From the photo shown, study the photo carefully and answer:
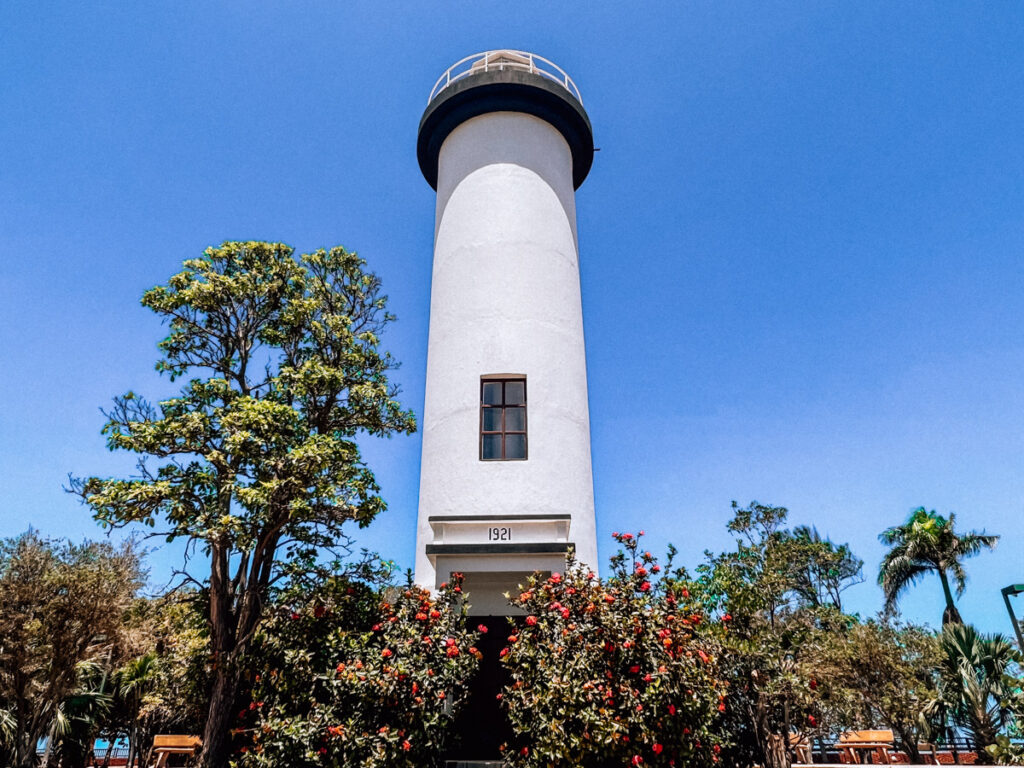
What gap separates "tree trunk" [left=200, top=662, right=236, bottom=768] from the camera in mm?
9461

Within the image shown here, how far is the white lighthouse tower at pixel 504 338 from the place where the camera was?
37.4 ft

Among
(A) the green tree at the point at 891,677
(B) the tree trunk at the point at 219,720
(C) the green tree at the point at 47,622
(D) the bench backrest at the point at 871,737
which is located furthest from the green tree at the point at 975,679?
(C) the green tree at the point at 47,622

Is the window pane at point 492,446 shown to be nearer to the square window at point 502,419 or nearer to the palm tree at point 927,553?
the square window at point 502,419

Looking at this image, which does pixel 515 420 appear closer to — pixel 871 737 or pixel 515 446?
pixel 515 446

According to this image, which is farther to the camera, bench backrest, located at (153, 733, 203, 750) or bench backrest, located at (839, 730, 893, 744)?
bench backrest, located at (839, 730, 893, 744)

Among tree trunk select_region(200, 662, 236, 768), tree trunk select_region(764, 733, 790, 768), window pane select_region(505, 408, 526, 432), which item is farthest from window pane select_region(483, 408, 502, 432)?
tree trunk select_region(764, 733, 790, 768)

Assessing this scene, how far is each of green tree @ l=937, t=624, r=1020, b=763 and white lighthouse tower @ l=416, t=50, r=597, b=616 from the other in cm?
1502

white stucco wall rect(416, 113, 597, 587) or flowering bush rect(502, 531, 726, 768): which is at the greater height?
white stucco wall rect(416, 113, 597, 587)

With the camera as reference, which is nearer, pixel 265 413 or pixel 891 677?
pixel 265 413

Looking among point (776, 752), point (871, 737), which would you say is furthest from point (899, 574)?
point (776, 752)

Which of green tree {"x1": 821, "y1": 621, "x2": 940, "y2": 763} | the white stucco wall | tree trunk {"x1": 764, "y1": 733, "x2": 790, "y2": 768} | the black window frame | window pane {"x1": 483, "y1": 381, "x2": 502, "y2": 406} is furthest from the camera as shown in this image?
green tree {"x1": 821, "y1": 621, "x2": 940, "y2": 763}

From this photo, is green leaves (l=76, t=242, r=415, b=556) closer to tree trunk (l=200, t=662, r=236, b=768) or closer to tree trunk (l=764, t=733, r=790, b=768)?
tree trunk (l=200, t=662, r=236, b=768)

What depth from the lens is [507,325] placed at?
12836mm

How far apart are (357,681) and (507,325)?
685 centimetres
